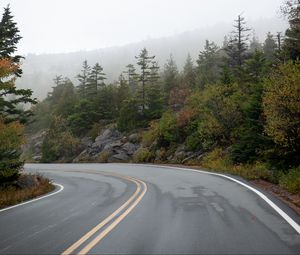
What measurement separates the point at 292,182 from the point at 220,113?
51.9 feet

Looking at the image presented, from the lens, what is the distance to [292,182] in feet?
54.6

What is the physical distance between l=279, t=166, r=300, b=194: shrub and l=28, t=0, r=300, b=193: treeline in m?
0.20

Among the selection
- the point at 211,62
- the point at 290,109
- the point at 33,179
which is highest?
the point at 211,62

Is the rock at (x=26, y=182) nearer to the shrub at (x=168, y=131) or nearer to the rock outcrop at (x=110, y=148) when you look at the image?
the shrub at (x=168, y=131)

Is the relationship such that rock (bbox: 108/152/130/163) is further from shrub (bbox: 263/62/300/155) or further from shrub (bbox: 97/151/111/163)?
shrub (bbox: 263/62/300/155)

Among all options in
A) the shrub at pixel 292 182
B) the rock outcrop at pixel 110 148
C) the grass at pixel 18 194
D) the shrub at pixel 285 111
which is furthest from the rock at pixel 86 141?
the shrub at pixel 292 182

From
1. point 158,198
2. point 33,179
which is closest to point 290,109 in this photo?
point 158,198

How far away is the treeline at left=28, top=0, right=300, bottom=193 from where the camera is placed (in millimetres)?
20750

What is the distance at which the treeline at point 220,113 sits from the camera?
2075cm

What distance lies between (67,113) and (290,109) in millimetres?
50666

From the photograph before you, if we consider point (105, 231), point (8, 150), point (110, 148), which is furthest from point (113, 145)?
point (105, 231)

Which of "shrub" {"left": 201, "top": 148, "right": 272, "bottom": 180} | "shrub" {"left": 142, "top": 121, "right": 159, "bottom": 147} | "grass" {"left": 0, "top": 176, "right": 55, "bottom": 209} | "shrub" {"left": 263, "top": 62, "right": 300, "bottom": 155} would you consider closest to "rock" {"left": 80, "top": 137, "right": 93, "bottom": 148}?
"shrub" {"left": 142, "top": 121, "right": 159, "bottom": 147}

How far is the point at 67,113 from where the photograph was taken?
6650 centimetres

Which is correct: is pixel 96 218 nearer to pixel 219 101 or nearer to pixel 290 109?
pixel 290 109
